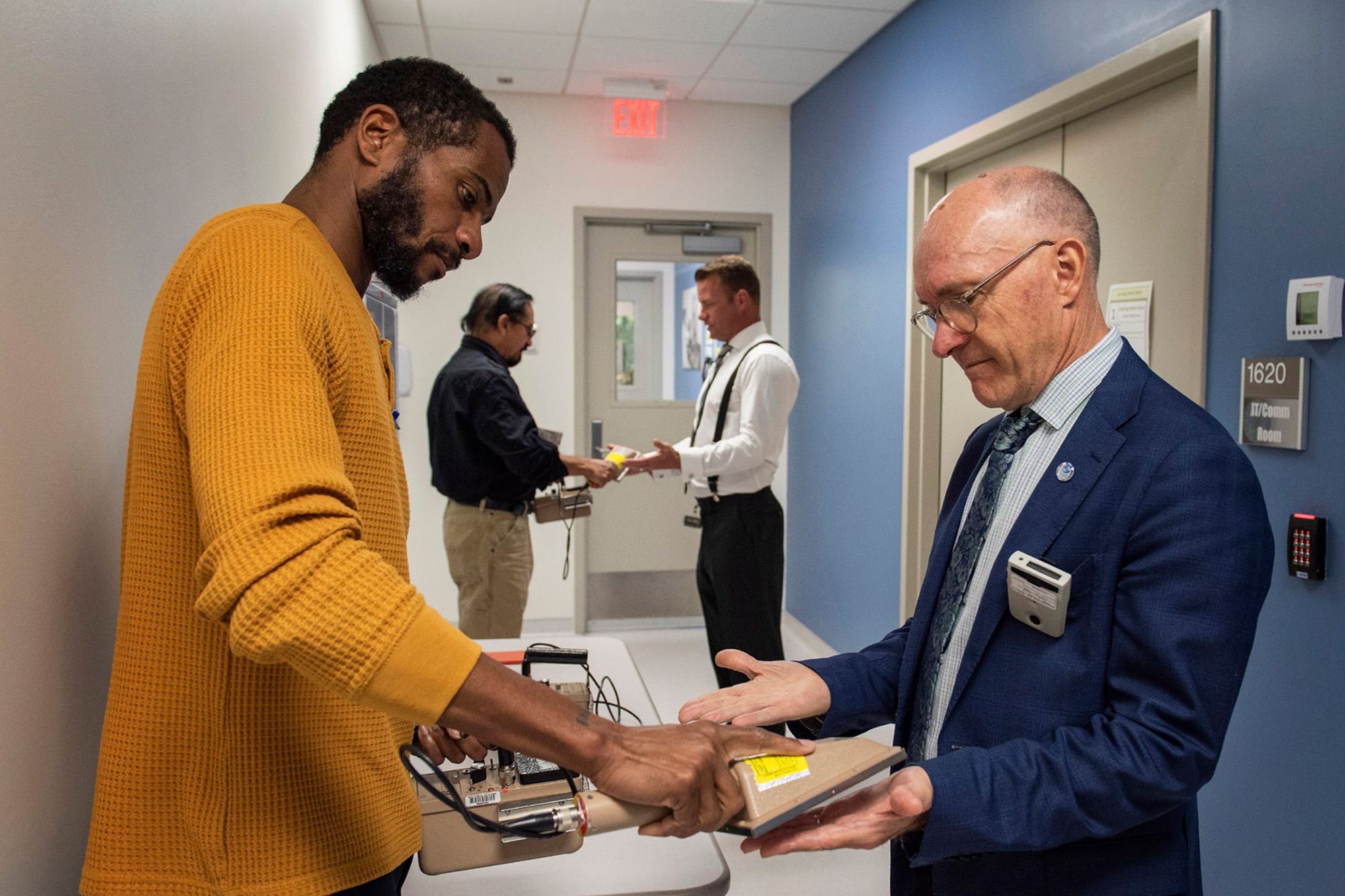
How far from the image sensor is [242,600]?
684 millimetres

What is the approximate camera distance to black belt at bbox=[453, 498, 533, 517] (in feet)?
10.6

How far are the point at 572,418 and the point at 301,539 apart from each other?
13.6ft

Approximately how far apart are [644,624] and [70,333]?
4228 millimetres

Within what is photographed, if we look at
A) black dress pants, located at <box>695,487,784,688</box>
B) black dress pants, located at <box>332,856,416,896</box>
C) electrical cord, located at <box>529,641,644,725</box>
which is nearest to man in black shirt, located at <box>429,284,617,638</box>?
black dress pants, located at <box>695,487,784,688</box>

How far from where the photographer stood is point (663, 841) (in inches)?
50.1

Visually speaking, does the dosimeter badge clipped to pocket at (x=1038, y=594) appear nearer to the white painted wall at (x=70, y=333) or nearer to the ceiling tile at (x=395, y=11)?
the white painted wall at (x=70, y=333)

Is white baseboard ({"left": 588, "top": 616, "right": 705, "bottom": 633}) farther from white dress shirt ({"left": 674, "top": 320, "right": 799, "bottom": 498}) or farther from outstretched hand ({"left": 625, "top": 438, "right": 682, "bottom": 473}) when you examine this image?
white dress shirt ({"left": 674, "top": 320, "right": 799, "bottom": 498})

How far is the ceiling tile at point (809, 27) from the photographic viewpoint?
3.56 meters

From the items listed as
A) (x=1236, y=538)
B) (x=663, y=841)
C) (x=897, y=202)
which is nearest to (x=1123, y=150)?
(x=897, y=202)

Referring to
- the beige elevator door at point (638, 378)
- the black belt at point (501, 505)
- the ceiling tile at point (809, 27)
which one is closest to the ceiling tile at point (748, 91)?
the ceiling tile at point (809, 27)

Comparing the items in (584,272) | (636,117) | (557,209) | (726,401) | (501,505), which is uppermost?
(636,117)

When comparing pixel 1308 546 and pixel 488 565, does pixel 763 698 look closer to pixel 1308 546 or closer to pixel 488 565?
pixel 1308 546

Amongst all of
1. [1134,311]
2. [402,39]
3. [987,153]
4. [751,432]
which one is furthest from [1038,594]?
[402,39]

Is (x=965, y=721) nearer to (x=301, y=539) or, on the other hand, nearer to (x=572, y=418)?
(x=301, y=539)
